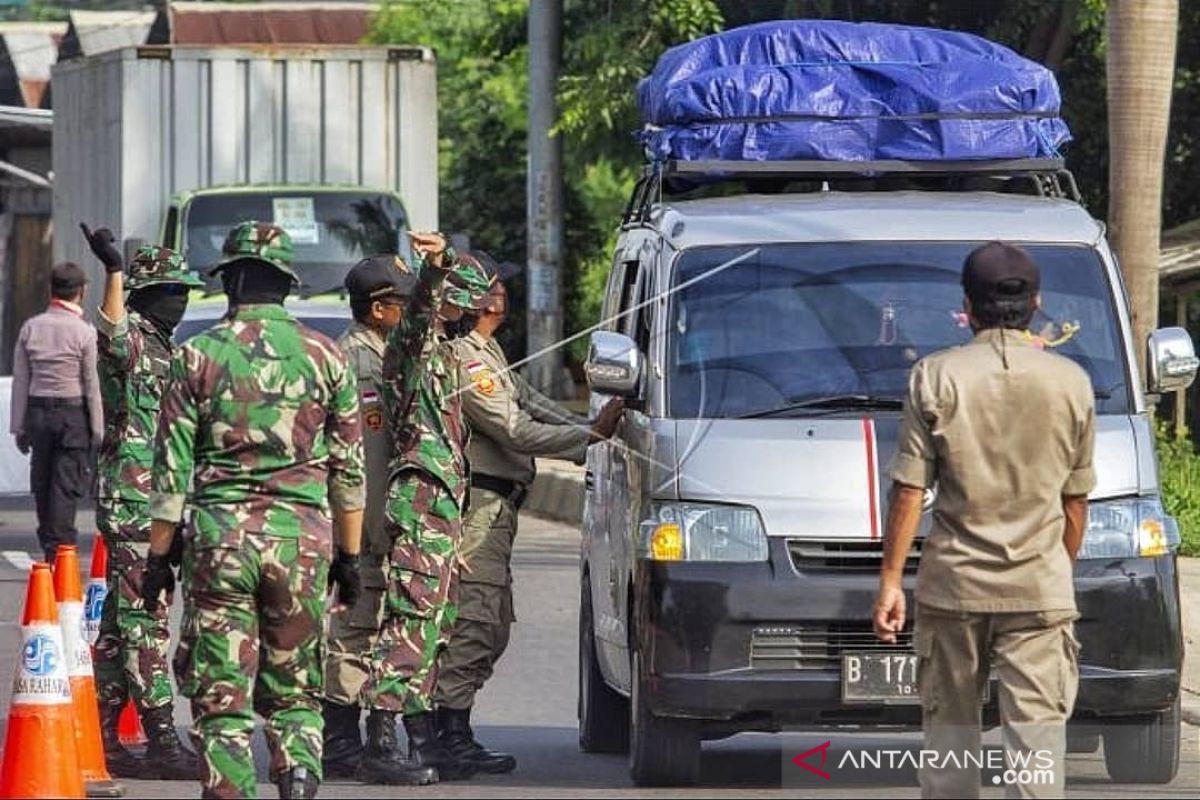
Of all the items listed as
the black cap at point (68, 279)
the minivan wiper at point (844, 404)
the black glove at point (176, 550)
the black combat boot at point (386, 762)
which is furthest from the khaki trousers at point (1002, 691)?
the black cap at point (68, 279)

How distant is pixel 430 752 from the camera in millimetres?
10023

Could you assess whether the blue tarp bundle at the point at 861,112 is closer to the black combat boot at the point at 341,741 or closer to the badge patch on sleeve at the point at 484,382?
the badge patch on sleeve at the point at 484,382

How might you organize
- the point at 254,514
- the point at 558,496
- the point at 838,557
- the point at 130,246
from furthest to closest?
the point at 130,246
the point at 558,496
the point at 838,557
the point at 254,514

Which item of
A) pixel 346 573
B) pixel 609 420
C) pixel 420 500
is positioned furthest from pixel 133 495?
pixel 346 573

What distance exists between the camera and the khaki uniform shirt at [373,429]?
9984 mm

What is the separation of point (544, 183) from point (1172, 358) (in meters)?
17.4

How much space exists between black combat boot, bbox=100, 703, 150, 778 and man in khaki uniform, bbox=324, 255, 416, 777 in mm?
681

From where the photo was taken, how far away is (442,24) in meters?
44.6

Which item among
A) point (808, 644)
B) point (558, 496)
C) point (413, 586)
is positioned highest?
point (413, 586)

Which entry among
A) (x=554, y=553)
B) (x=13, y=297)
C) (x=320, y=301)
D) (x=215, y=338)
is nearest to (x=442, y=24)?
(x=13, y=297)

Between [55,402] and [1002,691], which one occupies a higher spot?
[55,402]

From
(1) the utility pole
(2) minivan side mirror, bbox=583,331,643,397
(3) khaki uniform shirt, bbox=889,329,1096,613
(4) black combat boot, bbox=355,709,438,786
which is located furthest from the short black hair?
(1) the utility pole

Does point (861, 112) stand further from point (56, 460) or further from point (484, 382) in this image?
point (56, 460)

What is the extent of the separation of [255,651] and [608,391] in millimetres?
1884
